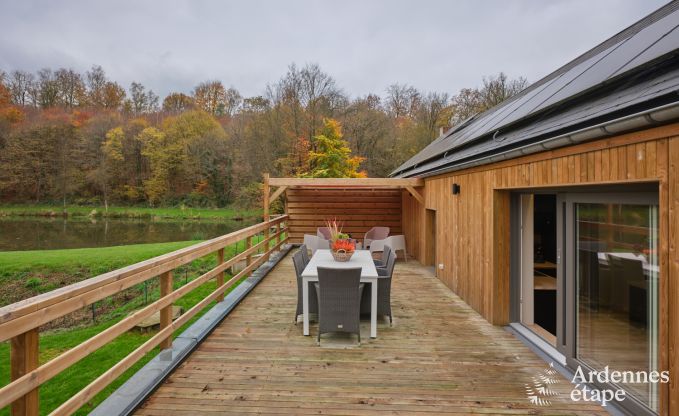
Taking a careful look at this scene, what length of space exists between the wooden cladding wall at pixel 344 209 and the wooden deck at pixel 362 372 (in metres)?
5.92

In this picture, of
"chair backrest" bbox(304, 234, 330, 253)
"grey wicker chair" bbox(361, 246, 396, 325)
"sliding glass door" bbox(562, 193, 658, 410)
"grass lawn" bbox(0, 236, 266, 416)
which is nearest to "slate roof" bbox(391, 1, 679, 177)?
"sliding glass door" bbox(562, 193, 658, 410)

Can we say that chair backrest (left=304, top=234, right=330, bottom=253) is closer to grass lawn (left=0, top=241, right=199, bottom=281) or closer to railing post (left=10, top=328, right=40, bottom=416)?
railing post (left=10, top=328, right=40, bottom=416)

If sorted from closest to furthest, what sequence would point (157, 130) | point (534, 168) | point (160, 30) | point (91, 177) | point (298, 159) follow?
point (534, 168) → point (298, 159) → point (160, 30) → point (91, 177) → point (157, 130)

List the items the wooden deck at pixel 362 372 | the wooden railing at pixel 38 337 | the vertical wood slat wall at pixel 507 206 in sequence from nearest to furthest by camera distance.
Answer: the wooden railing at pixel 38 337 → the vertical wood slat wall at pixel 507 206 → the wooden deck at pixel 362 372

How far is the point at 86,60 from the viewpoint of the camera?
3612 cm

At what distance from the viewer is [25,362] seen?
1583 millimetres

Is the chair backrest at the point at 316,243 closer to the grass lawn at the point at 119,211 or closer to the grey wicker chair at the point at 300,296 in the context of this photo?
the grey wicker chair at the point at 300,296

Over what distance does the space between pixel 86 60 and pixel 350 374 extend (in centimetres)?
4563

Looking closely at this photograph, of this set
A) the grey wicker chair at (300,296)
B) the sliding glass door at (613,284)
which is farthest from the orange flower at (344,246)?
the sliding glass door at (613,284)

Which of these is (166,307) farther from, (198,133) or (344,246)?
(198,133)

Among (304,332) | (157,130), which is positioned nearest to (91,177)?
(157,130)

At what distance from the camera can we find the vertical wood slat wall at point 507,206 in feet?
6.13

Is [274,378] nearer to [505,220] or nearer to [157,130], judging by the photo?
[505,220]

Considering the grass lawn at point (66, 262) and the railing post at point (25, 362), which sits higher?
the railing post at point (25, 362)
